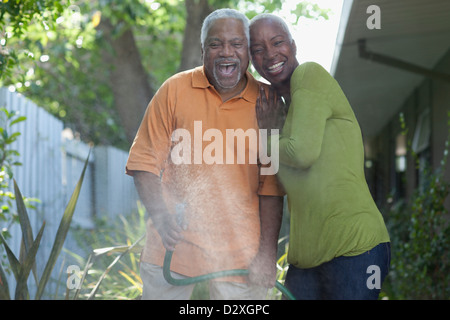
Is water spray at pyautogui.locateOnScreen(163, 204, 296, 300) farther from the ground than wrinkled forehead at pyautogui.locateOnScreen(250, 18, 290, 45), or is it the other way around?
wrinkled forehead at pyautogui.locateOnScreen(250, 18, 290, 45)

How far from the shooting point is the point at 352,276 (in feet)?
7.57

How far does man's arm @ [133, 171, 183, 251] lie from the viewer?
8.01ft

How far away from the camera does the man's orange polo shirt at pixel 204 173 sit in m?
2.47

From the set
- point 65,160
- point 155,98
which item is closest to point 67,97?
point 65,160

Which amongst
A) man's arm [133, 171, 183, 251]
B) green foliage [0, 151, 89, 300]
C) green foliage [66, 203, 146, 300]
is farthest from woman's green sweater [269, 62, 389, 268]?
green foliage [0, 151, 89, 300]

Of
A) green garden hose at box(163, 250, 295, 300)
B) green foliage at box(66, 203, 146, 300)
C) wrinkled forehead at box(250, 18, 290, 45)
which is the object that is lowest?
green foliage at box(66, 203, 146, 300)

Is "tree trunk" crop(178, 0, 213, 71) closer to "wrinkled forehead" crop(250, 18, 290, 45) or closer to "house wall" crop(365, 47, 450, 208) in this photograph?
"wrinkled forehead" crop(250, 18, 290, 45)

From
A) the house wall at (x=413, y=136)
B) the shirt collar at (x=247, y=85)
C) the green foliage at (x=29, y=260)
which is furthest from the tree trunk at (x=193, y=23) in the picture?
the house wall at (x=413, y=136)

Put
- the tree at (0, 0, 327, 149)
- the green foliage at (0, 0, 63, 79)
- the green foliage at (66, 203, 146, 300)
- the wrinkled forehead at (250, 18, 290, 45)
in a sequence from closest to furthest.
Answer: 1. the wrinkled forehead at (250, 18, 290, 45)
2. the green foliage at (66, 203, 146, 300)
3. the green foliage at (0, 0, 63, 79)
4. the tree at (0, 0, 327, 149)

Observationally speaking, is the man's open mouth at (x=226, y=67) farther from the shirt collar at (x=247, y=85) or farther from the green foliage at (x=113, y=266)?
the green foliage at (x=113, y=266)

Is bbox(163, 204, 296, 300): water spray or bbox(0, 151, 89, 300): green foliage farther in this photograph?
bbox(0, 151, 89, 300): green foliage

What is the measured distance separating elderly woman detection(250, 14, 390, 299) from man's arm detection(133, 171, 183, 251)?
47 cm

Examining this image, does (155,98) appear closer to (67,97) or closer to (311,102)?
(311,102)

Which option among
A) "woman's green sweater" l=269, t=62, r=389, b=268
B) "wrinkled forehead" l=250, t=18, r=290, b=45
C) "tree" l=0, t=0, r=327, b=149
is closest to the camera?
"woman's green sweater" l=269, t=62, r=389, b=268
